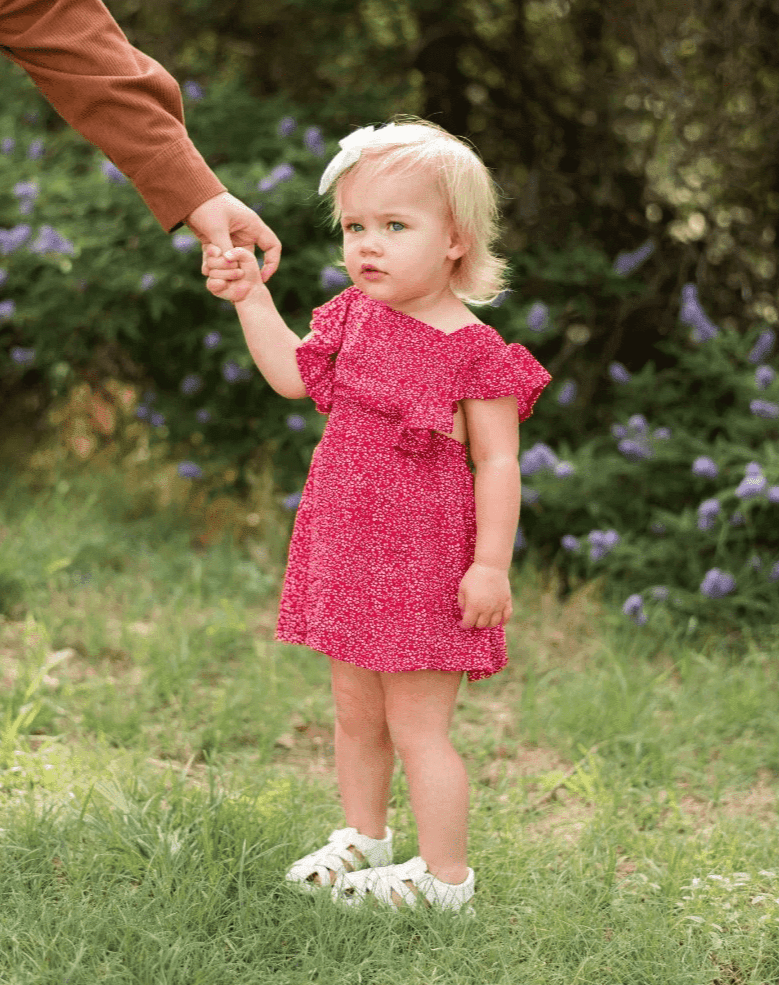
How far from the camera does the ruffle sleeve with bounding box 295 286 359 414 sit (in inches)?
82.7

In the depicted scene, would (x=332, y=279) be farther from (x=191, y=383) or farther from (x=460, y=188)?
(x=460, y=188)

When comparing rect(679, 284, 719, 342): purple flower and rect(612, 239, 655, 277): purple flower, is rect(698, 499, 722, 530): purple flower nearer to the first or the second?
rect(679, 284, 719, 342): purple flower

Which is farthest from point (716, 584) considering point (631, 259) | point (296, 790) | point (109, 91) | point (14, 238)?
point (14, 238)

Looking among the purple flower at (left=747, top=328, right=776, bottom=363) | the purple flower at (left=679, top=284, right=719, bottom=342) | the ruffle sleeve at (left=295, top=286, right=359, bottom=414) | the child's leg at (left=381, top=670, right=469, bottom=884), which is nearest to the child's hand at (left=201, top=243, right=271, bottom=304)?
the ruffle sleeve at (left=295, top=286, right=359, bottom=414)

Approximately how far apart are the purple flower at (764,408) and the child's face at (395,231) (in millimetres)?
1835

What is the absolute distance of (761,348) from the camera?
12.6ft

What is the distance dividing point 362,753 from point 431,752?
19cm

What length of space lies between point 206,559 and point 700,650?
1675mm

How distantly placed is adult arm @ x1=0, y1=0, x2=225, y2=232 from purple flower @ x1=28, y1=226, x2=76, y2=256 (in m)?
1.79

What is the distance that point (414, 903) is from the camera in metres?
2.14

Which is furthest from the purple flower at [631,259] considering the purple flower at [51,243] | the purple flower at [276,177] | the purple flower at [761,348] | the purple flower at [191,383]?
the purple flower at [51,243]

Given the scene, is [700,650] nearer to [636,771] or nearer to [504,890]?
[636,771]

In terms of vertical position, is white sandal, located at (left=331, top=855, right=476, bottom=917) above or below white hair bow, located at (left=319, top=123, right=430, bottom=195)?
below

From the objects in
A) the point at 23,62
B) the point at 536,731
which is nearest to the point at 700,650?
the point at 536,731
